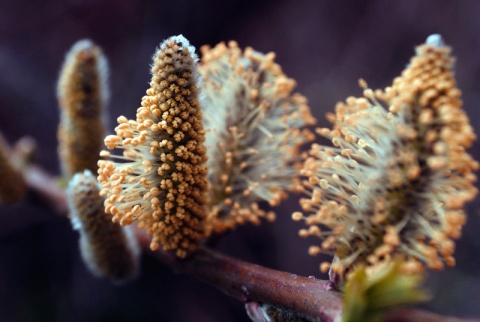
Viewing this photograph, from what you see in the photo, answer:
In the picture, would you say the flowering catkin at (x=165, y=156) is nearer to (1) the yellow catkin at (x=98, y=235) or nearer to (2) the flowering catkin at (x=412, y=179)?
(1) the yellow catkin at (x=98, y=235)

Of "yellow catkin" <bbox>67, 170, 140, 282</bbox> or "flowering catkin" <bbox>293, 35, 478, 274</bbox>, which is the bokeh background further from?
"flowering catkin" <bbox>293, 35, 478, 274</bbox>

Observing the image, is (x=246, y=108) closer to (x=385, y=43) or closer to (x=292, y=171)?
(x=292, y=171)

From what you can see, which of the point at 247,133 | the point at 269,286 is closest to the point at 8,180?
the point at 247,133

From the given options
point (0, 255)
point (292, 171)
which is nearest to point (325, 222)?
point (292, 171)

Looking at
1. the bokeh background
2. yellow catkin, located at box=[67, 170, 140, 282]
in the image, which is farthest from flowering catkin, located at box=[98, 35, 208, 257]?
the bokeh background

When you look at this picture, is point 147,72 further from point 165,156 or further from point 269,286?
point 269,286

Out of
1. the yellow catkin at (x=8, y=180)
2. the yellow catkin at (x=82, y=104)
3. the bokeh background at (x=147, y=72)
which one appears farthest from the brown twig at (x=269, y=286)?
the bokeh background at (x=147, y=72)
